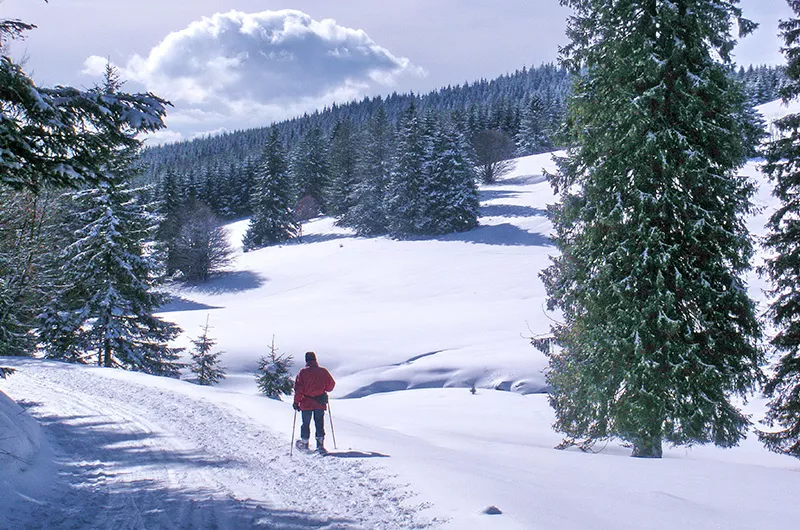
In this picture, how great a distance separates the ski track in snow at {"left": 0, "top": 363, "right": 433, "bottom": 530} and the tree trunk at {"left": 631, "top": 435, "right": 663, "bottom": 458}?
5487 millimetres

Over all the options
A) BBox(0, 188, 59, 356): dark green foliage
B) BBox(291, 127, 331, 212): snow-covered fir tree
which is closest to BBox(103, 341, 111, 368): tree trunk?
BBox(0, 188, 59, 356): dark green foliage

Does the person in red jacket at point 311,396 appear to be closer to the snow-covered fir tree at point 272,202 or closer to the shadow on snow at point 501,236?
the shadow on snow at point 501,236

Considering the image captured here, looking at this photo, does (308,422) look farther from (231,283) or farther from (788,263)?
(231,283)

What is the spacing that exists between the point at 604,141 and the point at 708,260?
301cm

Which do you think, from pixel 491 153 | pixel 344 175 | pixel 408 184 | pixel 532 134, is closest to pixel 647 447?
pixel 408 184

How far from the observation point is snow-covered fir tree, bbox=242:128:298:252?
194 feet

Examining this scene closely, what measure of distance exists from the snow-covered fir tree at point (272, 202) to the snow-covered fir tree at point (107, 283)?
3732 cm

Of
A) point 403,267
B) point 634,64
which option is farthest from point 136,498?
point 403,267

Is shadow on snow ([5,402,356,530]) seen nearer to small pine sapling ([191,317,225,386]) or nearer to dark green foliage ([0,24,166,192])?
dark green foliage ([0,24,166,192])

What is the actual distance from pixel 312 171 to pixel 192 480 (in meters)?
71.0

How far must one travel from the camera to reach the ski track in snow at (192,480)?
5.70 meters

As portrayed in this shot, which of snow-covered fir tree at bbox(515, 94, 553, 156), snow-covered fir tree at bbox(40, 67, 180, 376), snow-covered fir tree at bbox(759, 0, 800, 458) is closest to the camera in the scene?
snow-covered fir tree at bbox(759, 0, 800, 458)

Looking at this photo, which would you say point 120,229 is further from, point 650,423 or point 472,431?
point 650,423

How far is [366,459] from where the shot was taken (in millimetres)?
8008
